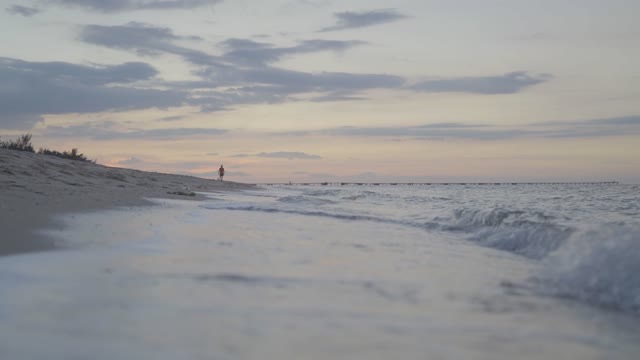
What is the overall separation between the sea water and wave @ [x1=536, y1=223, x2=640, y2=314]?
0.6 inches

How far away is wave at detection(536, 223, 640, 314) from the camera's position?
12.6 ft

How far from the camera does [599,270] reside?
442 centimetres

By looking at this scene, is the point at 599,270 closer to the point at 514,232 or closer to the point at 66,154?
the point at 514,232

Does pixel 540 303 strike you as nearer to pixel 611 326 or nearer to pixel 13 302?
pixel 611 326

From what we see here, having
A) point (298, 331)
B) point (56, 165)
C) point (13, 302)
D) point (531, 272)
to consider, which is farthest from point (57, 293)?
point (56, 165)

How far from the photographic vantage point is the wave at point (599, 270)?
3.85 m

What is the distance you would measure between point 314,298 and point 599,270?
244 centimetres

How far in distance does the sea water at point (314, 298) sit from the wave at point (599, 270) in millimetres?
16

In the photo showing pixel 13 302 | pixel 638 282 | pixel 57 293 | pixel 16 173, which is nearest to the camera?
pixel 13 302

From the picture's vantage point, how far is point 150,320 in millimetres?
2830

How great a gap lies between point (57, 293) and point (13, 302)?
0.29 m

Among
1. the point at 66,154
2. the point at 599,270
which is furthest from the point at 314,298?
the point at 66,154

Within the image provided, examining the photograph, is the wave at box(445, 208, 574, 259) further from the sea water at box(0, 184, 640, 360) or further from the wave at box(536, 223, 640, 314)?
the wave at box(536, 223, 640, 314)

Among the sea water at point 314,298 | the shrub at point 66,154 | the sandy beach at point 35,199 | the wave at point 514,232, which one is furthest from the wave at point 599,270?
the shrub at point 66,154
